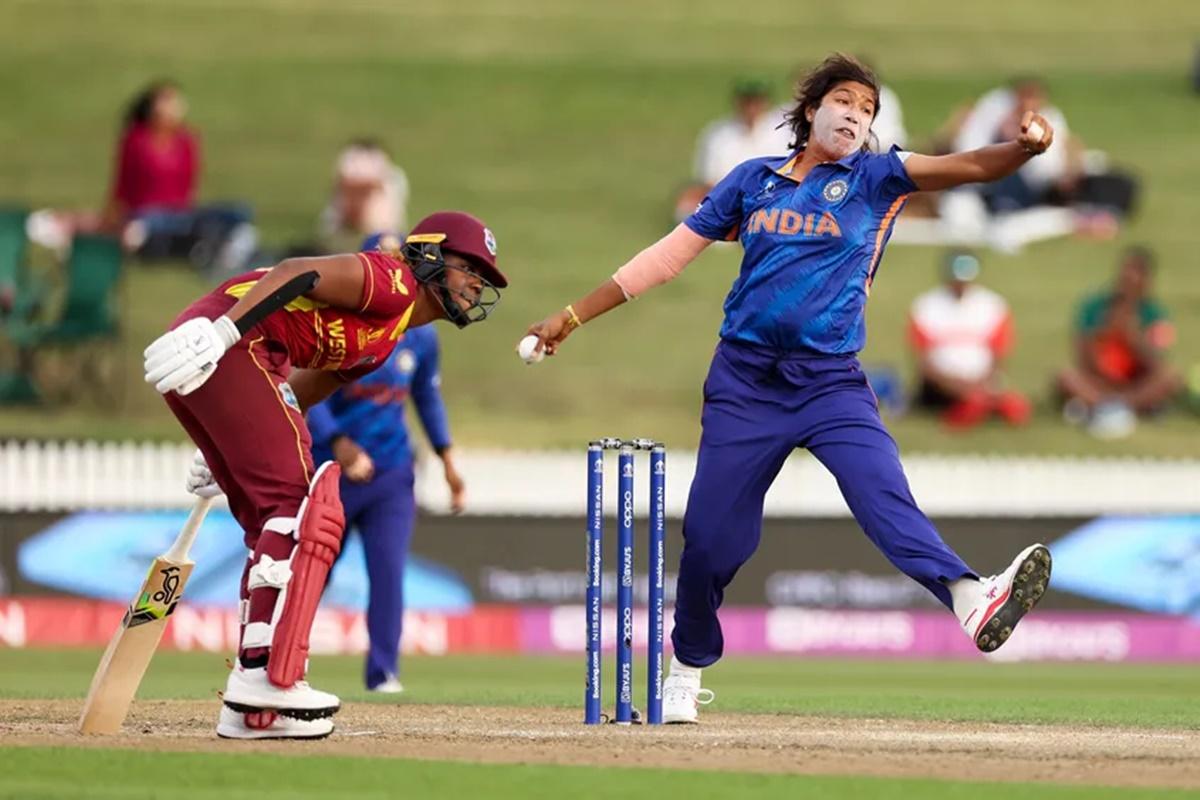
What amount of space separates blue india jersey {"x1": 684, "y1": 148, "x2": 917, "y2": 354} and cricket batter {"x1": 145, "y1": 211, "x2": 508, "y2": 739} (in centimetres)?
117

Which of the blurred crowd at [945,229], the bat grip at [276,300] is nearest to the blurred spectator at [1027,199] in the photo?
the blurred crowd at [945,229]

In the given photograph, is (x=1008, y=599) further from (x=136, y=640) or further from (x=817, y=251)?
(x=136, y=640)

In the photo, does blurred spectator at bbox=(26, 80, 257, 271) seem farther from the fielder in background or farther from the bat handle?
the bat handle

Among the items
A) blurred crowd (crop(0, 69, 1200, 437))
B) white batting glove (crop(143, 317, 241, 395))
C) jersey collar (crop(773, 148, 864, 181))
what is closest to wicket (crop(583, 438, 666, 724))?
jersey collar (crop(773, 148, 864, 181))

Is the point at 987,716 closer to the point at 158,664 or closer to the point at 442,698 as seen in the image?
the point at 442,698

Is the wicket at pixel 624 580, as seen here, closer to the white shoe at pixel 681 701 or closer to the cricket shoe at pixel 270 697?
the white shoe at pixel 681 701

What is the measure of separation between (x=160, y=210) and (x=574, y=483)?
5.50m

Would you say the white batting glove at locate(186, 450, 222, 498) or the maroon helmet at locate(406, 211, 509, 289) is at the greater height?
the maroon helmet at locate(406, 211, 509, 289)

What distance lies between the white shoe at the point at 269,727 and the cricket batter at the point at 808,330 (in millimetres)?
1460

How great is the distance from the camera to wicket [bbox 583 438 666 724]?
8.15m

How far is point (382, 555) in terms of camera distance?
10680 mm

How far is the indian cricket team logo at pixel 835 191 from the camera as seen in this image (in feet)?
26.0

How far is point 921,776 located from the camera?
680cm

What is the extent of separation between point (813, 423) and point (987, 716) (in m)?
1.80
